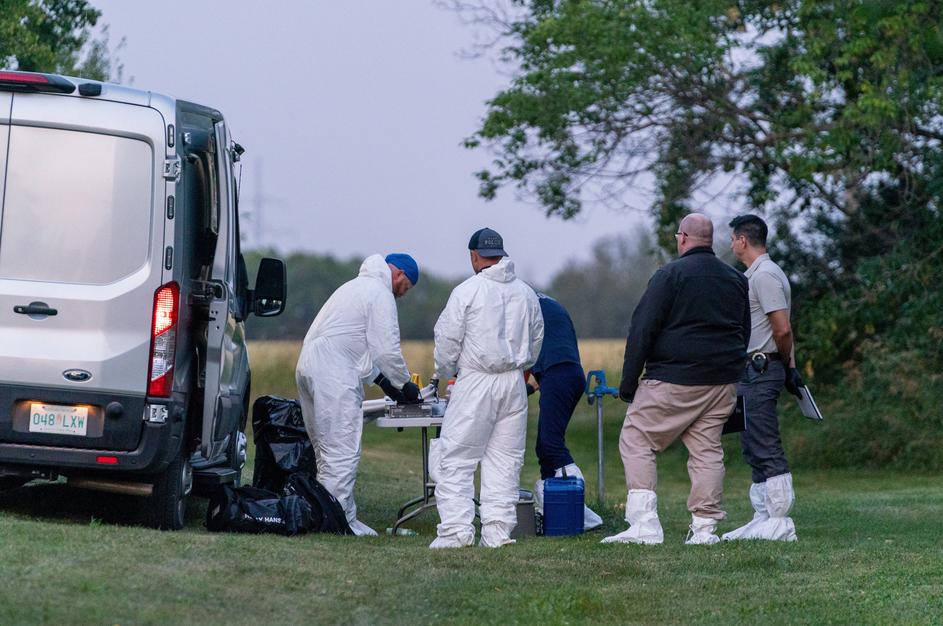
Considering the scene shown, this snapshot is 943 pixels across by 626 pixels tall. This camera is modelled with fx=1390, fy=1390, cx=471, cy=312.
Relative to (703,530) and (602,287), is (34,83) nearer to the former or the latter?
(703,530)

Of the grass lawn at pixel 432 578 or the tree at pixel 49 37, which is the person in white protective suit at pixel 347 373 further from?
the tree at pixel 49 37

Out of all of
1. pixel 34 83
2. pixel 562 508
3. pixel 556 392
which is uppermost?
pixel 34 83

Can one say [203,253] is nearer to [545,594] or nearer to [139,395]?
[139,395]

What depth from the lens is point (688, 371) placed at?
815 cm

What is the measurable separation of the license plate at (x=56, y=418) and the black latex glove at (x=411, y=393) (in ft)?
7.27

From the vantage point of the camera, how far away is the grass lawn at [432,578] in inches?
227

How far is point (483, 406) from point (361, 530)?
1539mm

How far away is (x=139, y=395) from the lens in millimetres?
7418

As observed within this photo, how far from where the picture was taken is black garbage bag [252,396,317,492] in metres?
9.43

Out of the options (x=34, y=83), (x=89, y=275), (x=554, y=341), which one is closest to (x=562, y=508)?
(x=554, y=341)

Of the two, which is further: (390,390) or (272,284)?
(272,284)

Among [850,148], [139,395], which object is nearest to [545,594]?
[139,395]

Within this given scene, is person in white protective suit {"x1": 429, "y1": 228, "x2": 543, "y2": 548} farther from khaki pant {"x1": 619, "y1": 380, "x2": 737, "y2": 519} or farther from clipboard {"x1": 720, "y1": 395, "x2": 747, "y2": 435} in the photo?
clipboard {"x1": 720, "y1": 395, "x2": 747, "y2": 435}

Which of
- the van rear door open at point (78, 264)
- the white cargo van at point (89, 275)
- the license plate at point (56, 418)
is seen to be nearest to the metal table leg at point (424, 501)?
the white cargo van at point (89, 275)
